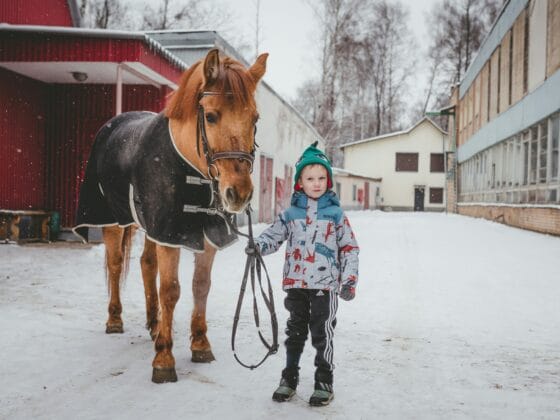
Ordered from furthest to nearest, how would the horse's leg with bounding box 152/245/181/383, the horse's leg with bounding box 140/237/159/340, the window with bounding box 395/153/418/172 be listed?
the window with bounding box 395/153/418/172 < the horse's leg with bounding box 140/237/159/340 < the horse's leg with bounding box 152/245/181/383

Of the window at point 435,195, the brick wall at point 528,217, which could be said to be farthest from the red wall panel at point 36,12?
the window at point 435,195

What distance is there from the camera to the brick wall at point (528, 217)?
1343 centimetres

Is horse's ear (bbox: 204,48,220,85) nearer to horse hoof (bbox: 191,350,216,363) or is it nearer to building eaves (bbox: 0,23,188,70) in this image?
horse hoof (bbox: 191,350,216,363)

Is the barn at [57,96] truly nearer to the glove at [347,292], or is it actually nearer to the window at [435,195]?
the glove at [347,292]

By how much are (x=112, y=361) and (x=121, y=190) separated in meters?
1.28

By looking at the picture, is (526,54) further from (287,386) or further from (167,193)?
(287,386)

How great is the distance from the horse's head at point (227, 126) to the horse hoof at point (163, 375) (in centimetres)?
110

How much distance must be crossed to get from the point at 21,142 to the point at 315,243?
10.1m

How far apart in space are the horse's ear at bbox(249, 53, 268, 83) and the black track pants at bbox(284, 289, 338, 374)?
1360mm

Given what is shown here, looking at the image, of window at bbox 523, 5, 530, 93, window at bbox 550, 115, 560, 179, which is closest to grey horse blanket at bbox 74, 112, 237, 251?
window at bbox 550, 115, 560, 179

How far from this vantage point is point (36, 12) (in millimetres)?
14422

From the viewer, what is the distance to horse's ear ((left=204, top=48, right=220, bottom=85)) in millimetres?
3152

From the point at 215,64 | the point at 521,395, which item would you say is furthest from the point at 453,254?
the point at 215,64

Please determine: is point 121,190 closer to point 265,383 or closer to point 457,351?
point 265,383
